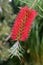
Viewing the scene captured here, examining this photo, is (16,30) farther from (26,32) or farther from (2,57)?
(2,57)

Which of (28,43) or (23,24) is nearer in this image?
(23,24)

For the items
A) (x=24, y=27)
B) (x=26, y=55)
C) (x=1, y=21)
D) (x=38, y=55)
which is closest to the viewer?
(x=24, y=27)

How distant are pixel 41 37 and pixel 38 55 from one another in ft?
0.82

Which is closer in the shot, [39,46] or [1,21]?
[39,46]

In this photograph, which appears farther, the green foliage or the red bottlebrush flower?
the green foliage

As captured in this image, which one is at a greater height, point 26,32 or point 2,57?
point 26,32

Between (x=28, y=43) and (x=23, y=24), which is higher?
(x=23, y=24)

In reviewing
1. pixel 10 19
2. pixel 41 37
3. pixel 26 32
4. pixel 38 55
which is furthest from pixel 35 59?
pixel 26 32

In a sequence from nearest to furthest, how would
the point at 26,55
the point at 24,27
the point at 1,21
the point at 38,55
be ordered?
the point at 24,27
the point at 38,55
the point at 26,55
the point at 1,21

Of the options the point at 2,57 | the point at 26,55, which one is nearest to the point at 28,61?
the point at 26,55

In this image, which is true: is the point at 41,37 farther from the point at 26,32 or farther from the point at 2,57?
the point at 26,32

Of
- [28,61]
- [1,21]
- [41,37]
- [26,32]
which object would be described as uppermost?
[1,21]

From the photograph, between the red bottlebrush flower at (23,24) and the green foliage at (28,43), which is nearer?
the red bottlebrush flower at (23,24)

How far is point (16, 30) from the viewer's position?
533mm
